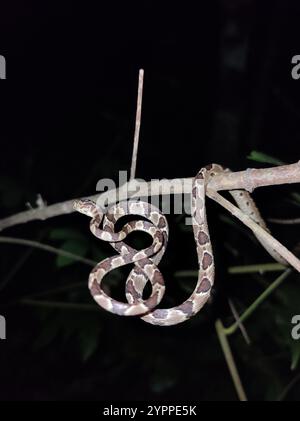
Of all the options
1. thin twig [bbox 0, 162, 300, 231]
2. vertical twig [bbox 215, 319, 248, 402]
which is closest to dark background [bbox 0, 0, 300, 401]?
vertical twig [bbox 215, 319, 248, 402]

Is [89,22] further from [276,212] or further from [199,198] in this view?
[199,198]

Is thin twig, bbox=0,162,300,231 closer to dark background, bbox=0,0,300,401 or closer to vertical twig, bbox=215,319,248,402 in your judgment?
dark background, bbox=0,0,300,401

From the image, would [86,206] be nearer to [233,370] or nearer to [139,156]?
[233,370]

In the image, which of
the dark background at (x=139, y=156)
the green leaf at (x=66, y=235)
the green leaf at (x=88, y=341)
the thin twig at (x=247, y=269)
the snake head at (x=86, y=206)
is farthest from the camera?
the dark background at (x=139, y=156)

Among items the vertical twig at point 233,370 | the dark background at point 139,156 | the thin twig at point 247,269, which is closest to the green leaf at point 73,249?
the dark background at point 139,156

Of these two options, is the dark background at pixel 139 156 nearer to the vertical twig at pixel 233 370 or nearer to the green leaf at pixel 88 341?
the green leaf at pixel 88 341

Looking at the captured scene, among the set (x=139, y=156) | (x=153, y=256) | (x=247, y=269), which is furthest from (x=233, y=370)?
(x=139, y=156)
